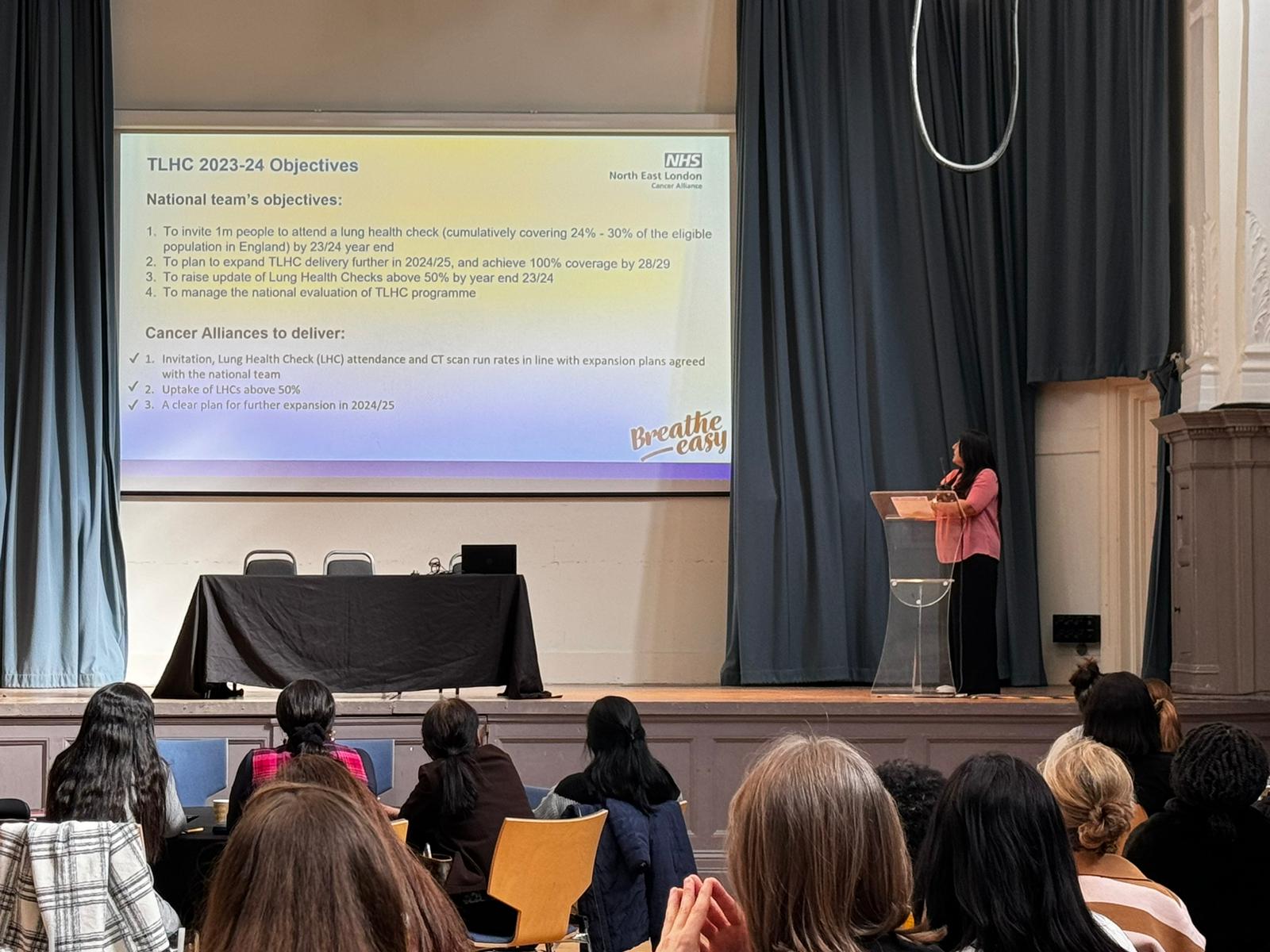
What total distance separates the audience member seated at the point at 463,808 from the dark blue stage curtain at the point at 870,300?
13.0 feet

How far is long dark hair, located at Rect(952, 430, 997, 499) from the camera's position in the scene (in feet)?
21.6

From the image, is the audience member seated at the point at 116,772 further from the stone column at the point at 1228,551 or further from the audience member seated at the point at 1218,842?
the stone column at the point at 1228,551

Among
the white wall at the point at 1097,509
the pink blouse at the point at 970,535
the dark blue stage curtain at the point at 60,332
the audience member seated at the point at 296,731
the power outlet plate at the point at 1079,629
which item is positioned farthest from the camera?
the power outlet plate at the point at 1079,629

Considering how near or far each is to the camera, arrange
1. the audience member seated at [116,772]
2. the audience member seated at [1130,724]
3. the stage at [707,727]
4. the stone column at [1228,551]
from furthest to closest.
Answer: the stone column at [1228,551] < the stage at [707,727] < the audience member seated at [1130,724] < the audience member seated at [116,772]

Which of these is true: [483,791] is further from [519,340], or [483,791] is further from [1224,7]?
[1224,7]

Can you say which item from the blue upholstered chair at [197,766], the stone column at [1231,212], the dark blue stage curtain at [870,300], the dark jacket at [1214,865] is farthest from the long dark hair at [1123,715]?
the dark blue stage curtain at [870,300]

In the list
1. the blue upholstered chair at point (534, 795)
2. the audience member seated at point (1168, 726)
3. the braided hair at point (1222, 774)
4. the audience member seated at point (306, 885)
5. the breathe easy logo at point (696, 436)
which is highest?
the breathe easy logo at point (696, 436)

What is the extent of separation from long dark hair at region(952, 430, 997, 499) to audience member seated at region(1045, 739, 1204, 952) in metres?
4.08

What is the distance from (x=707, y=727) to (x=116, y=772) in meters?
3.48

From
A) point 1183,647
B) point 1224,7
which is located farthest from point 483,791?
point 1224,7

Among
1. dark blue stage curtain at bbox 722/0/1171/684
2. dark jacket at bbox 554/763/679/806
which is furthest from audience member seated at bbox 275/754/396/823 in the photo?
dark blue stage curtain at bbox 722/0/1171/684

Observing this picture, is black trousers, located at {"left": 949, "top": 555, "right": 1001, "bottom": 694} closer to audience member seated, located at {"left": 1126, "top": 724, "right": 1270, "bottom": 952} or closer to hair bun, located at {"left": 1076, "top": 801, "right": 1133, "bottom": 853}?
audience member seated, located at {"left": 1126, "top": 724, "right": 1270, "bottom": 952}

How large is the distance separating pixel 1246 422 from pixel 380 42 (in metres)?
5.08

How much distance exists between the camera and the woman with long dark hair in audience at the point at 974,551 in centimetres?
657
